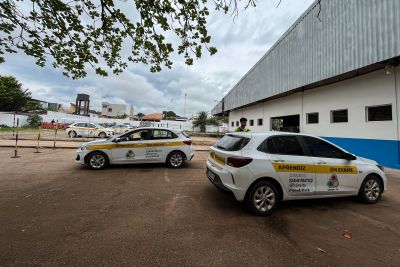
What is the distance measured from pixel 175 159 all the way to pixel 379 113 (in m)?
8.61

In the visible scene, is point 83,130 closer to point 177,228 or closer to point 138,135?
point 138,135

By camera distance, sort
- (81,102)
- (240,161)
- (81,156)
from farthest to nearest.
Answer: (81,102)
(81,156)
(240,161)

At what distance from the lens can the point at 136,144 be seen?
296 inches

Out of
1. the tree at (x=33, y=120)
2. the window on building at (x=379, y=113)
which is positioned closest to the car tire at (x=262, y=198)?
the window on building at (x=379, y=113)

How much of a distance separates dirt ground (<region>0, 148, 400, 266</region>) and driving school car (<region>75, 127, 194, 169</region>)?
1.88m

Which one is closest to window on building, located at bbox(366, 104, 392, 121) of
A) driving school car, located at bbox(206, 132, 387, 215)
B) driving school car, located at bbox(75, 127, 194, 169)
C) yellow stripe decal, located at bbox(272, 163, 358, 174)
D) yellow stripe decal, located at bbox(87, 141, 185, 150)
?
driving school car, located at bbox(206, 132, 387, 215)

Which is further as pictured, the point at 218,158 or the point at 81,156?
the point at 81,156

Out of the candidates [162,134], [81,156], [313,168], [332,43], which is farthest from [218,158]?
[332,43]

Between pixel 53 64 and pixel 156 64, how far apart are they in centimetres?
260

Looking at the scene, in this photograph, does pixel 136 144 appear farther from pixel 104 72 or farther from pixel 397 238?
pixel 397 238

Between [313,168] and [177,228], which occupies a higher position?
[313,168]

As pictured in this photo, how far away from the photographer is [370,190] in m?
4.61

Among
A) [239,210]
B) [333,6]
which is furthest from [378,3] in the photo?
[239,210]

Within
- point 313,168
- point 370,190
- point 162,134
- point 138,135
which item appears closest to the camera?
point 313,168
